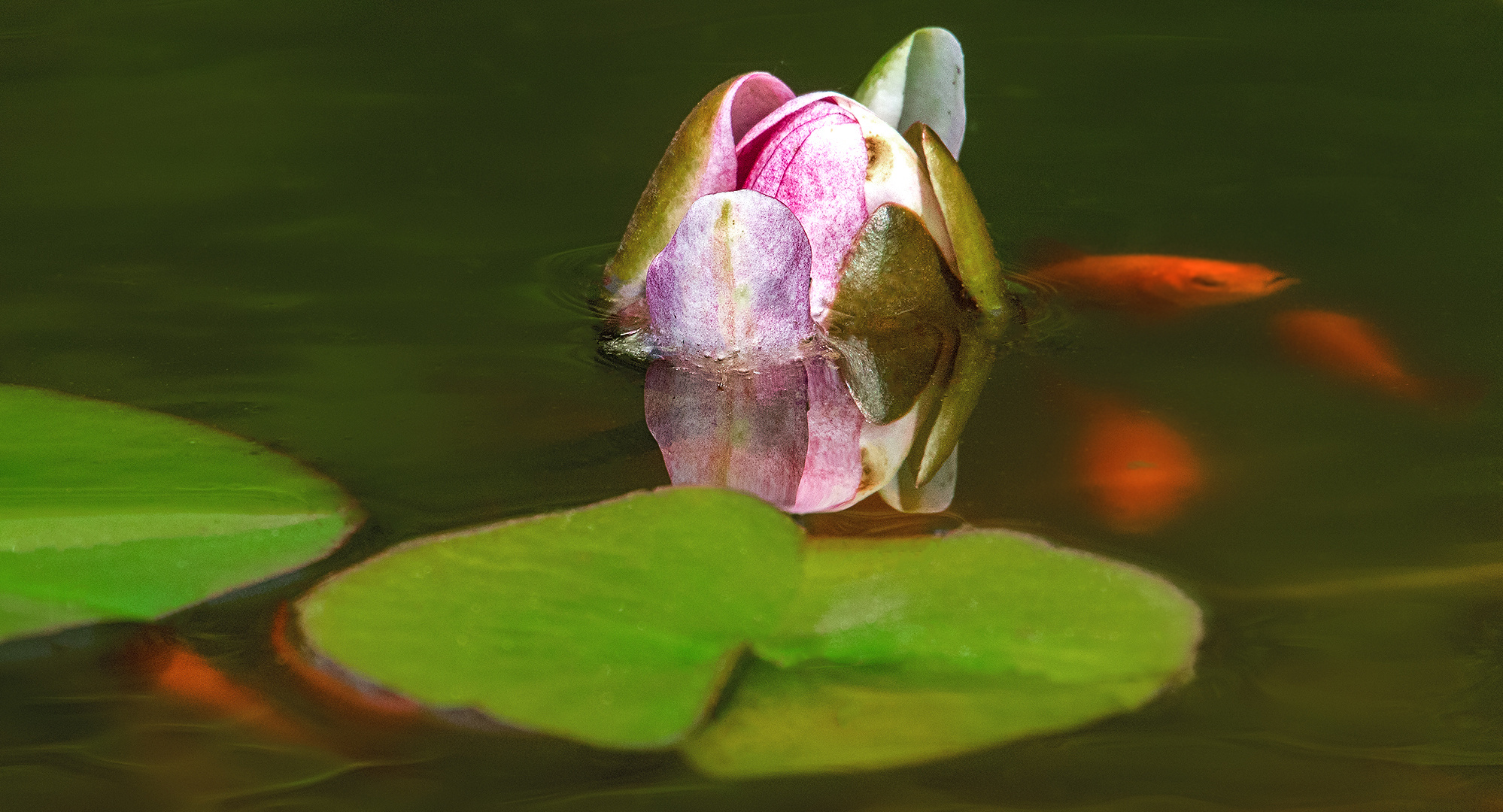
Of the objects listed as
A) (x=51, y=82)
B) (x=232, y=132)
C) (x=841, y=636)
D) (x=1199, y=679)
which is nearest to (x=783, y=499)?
(x=841, y=636)

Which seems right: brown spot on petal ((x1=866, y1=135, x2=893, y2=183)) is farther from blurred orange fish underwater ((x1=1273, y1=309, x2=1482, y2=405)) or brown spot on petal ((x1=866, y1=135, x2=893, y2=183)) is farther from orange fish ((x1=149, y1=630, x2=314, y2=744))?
orange fish ((x1=149, y1=630, x2=314, y2=744))

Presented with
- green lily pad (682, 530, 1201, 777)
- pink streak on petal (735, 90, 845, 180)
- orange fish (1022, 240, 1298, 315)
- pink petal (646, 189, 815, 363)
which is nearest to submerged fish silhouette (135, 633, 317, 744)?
green lily pad (682, 530, 1201, 777)

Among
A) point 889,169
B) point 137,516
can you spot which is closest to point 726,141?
point 889,169

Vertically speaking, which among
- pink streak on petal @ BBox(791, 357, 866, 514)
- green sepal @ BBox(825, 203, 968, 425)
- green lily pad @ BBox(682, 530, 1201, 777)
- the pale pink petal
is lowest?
green lily pad @ BBox(682, 530, 1201, 777)

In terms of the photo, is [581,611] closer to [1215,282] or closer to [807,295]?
[807,295]

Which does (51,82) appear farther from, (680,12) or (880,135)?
(880,135)
